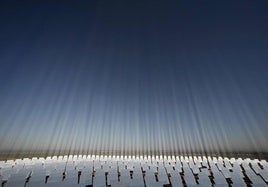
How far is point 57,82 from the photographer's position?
33.9 feet

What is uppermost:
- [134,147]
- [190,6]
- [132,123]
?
[190,6]

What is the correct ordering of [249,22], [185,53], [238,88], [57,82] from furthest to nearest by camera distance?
[238,88] < [57,82] < [185,53] < [249,22]

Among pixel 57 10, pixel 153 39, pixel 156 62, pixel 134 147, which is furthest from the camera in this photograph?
pixel 134 147

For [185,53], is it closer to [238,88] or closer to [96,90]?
[238,88]

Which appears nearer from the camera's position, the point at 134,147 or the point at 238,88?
the point at 238,88

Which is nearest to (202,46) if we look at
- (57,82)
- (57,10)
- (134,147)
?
(57,10)

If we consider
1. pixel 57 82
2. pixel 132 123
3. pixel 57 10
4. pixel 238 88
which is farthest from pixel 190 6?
pixel 132 123

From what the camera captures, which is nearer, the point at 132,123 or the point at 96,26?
the point at 96,26

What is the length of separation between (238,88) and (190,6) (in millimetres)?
6866

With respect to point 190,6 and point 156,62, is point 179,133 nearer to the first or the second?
point 156,62

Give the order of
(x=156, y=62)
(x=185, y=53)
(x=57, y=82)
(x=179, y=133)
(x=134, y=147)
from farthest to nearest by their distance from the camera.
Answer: (x=134, y=147), (x=179, y=133), (x=57, y=82), (x=156, y=62), (x=185, y=53)

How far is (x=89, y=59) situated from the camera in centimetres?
885

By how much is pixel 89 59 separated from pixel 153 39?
10.4ft

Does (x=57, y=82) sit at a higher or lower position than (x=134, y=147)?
higher
